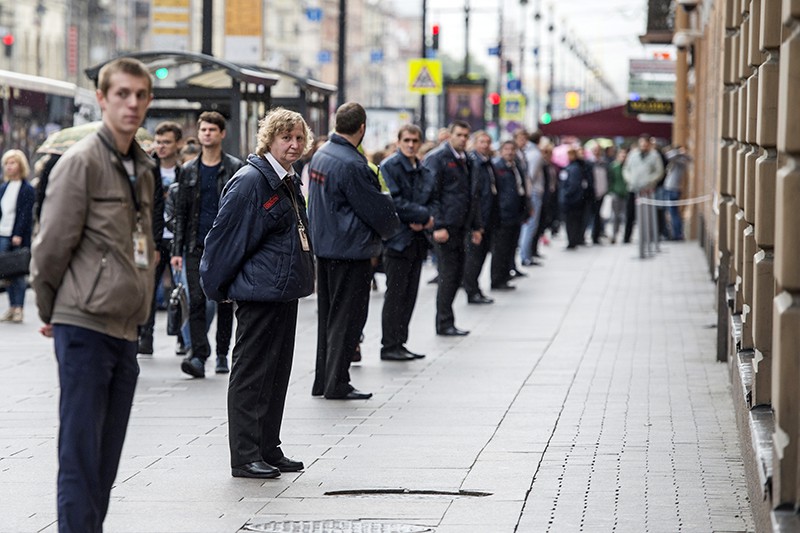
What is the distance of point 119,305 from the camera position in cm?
614

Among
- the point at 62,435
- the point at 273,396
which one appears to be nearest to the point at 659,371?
the point at 273,396

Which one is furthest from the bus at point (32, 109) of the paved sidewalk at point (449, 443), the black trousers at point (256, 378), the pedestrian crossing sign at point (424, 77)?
the black trousers at point (256, 378)

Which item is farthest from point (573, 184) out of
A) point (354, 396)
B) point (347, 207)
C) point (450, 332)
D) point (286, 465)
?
point (286, 465)

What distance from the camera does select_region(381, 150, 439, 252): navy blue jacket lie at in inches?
549

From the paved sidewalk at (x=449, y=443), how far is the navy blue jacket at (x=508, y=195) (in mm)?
5136

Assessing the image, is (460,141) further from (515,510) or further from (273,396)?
(515,510)

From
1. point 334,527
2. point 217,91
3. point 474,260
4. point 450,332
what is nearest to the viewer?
point 334,527

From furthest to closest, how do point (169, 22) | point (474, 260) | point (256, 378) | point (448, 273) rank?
point (169, 22)
point (474, 260)
point (448, 273)
point (256, 378)

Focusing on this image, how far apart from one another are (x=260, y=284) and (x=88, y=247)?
2480 mm

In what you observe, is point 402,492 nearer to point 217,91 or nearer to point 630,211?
point 217,91

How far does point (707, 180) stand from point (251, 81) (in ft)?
34.7

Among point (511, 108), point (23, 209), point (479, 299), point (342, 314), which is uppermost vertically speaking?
point (511, 108)

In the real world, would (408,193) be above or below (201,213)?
above

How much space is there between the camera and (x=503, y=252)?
21.6 meters
